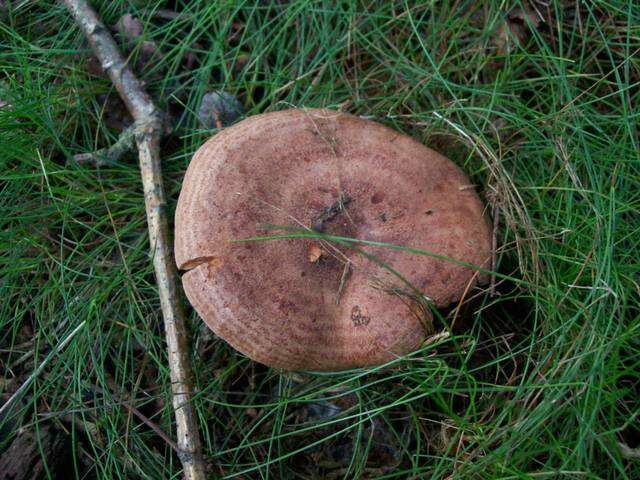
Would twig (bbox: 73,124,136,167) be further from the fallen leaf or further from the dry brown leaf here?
the dry brown leaf

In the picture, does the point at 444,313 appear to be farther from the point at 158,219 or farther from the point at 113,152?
the point at 113,152

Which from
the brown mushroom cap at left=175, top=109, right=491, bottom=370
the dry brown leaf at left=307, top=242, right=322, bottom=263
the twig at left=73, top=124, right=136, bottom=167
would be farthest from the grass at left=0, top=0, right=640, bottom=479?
the dry brown leaf at left=307, top=242, right=322, bottom=263

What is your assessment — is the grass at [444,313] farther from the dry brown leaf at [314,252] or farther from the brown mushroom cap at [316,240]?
the dry brown leaf at [314,252]

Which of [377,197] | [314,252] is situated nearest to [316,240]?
[314,252]

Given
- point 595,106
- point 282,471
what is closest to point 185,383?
point 282,471

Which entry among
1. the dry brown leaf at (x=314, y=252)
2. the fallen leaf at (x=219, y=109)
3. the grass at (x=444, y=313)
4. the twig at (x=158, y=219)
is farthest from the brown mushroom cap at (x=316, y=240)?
the fallen leaf at (x=219, y=109)
